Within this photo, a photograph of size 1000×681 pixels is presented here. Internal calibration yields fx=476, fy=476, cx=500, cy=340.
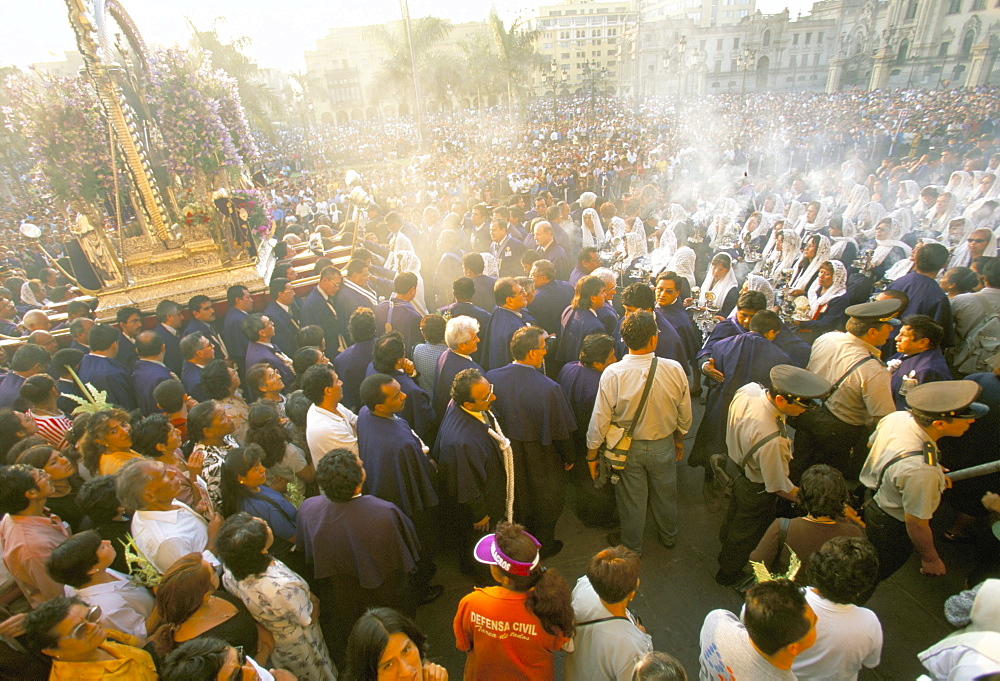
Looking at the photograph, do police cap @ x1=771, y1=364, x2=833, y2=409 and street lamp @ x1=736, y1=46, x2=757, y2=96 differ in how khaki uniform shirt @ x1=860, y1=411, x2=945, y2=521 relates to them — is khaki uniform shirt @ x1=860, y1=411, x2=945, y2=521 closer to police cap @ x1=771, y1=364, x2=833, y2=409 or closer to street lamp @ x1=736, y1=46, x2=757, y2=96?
police cap @ x1=771, y1=364, x2=833, y2=409

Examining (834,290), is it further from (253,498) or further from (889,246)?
(253,498)

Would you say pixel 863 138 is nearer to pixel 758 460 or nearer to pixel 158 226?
pixel 758 460

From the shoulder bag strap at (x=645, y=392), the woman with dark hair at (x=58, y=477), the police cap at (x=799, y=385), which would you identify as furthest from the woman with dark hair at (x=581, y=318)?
the woman with dark hair at (x=58, y=477)

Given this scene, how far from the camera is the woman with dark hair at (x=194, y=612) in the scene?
2.16 metres

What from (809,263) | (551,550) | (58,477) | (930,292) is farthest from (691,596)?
(809,263)

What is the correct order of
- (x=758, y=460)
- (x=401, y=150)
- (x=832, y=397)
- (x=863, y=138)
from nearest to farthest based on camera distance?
1. (x=758, y=460)
2. (x=832, y=397)
3. (x=863, y=138)
4. (x=401, y=150)

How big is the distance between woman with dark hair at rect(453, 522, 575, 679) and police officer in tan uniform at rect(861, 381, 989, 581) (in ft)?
7.50

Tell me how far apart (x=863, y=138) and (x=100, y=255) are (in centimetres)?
2866

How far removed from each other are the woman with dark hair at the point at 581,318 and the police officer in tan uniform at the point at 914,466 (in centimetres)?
252

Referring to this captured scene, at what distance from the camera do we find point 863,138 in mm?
22234

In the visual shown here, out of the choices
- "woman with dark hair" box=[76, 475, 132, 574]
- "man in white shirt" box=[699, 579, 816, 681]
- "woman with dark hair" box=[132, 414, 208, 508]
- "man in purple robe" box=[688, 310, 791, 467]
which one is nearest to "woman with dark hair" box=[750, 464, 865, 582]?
"man in white shirt" box=[699, 579, 816, 681]

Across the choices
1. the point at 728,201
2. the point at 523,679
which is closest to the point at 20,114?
the point at 523,679

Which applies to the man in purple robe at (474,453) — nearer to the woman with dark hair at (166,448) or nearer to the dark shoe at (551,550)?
the dark shoe at (551,550)

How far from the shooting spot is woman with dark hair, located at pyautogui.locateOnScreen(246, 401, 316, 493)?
351cm
